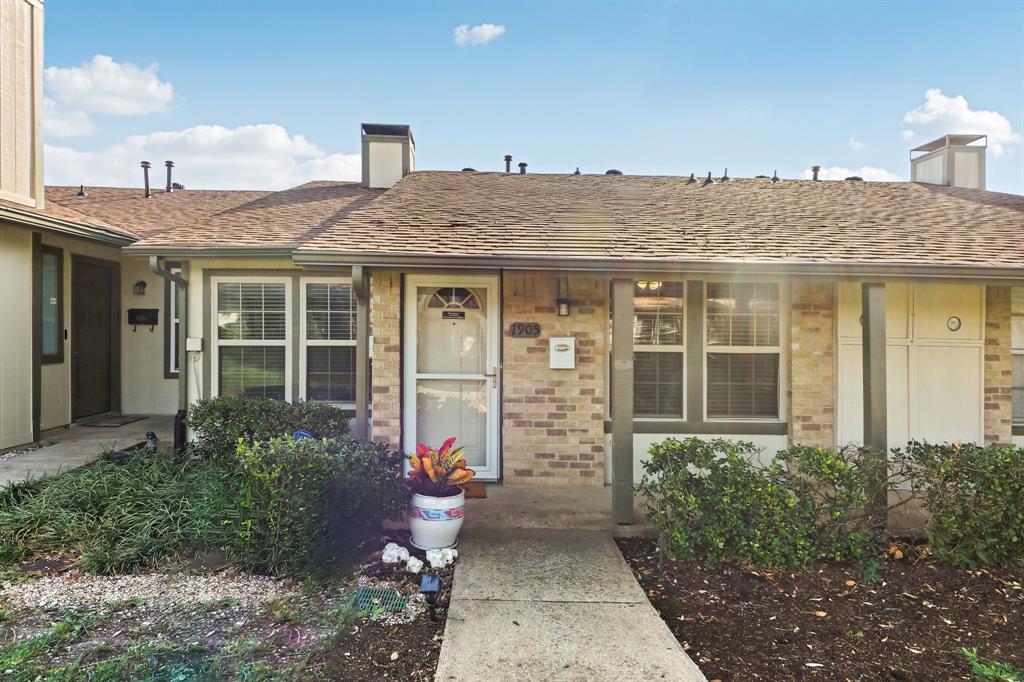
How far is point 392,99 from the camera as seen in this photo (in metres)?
8.84

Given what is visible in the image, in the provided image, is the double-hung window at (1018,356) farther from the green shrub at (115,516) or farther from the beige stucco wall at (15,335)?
the beige stucco wall at (15,335)

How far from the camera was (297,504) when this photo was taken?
11.2 feet

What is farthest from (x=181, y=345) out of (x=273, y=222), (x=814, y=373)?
(x=814, y=373)

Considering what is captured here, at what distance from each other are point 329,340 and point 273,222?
1.67 metres

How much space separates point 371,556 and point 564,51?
8.63 meters

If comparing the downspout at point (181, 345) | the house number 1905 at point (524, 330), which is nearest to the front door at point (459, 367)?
the house number 1905 at point (524, 330)

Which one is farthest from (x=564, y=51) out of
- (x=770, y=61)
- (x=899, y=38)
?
(x=899, y=38)

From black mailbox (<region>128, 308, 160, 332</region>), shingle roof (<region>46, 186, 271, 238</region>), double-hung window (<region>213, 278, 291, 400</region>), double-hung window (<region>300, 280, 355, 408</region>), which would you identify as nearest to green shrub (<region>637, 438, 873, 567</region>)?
double-hung window (<region>300, 280, 355, 408</region>)

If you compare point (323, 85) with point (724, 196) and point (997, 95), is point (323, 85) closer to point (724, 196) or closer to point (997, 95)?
point (724, 196)

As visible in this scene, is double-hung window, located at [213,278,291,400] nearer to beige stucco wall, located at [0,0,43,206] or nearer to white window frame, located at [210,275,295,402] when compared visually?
white window frame, located at [210,275,295,402]

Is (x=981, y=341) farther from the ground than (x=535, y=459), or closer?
farther from the ground

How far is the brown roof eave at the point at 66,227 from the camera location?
20.0 ft

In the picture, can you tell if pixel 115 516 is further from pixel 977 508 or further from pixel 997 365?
pixel 997 365

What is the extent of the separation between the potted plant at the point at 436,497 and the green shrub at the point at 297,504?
352 millimetres
